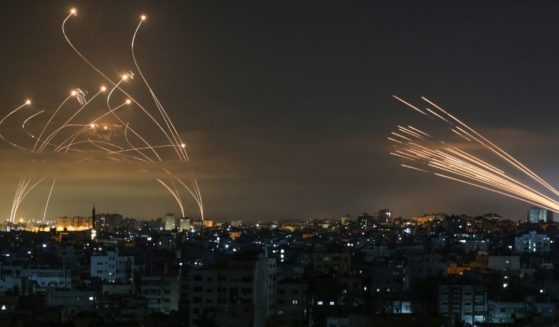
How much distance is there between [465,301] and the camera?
2155 cm

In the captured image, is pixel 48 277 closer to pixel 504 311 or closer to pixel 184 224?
pixel 504 311

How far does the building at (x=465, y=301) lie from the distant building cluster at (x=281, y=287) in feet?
0.08

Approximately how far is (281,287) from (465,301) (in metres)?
3.84

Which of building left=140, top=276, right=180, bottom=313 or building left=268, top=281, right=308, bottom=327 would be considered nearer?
building left=268, top=281, right=308, bottom=327

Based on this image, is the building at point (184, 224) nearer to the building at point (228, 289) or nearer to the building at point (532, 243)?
the building at point (532, 243)

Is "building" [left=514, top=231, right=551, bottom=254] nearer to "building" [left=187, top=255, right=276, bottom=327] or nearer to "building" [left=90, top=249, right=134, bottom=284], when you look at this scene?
"building" [left=90, top=249, right=134, bottom=284]

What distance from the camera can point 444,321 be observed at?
51.8ft

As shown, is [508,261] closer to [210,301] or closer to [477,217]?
[210,301]

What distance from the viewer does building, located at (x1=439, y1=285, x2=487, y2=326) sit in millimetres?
21203

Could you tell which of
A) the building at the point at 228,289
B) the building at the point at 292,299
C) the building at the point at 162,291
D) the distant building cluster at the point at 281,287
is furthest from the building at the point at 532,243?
the building at the point at 228,289

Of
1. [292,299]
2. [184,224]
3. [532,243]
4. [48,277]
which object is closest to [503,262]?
[532,243]

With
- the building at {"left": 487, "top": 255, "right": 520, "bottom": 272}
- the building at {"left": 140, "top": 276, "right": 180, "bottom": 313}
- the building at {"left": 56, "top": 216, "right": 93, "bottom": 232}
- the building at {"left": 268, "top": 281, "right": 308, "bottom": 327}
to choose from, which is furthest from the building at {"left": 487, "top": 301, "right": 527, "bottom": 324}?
the building at {"left": 56, "top": 216, "right": 93, "bottom": 232}

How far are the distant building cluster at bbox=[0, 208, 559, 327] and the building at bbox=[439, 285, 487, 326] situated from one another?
0.08 ft

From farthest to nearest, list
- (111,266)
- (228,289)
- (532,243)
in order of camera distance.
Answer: (532,243) → (111,266) → (228,289)
